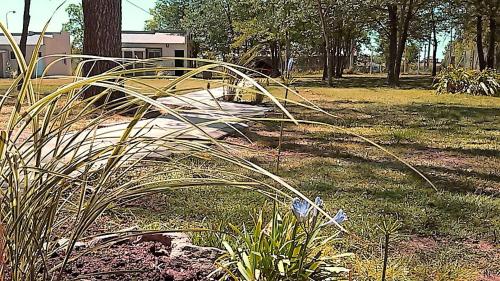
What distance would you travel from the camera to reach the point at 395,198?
2.99 meters

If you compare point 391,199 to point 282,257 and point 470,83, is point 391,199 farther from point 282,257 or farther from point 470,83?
point 470,83

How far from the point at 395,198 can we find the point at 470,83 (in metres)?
11.0

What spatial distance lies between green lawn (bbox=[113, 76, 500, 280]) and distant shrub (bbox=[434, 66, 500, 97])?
7.33 m

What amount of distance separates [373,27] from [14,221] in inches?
906

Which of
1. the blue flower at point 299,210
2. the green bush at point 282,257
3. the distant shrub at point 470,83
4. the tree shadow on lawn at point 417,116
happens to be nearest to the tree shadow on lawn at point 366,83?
the distant shrub at point 470,83

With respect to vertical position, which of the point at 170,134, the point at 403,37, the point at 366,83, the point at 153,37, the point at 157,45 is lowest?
the point at 366,83

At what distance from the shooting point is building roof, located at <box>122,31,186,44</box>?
3177cm

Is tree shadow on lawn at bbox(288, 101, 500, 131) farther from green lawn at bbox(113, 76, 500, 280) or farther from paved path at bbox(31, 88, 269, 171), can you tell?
paved path at bbox(31, 88, 269, 171)

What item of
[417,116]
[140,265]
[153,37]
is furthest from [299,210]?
[153,37]

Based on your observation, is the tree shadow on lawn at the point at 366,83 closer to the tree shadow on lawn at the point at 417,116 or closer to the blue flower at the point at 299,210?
the tree shadow on lawn at the point at 417,116

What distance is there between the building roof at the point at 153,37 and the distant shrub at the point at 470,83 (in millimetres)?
20899

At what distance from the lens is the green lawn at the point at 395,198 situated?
205 cm

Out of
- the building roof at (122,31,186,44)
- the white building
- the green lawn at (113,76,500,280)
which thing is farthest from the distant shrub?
the building roof at (122,31,186,44)

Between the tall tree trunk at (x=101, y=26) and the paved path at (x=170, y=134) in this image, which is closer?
the paved path at (x=170, y=134)
